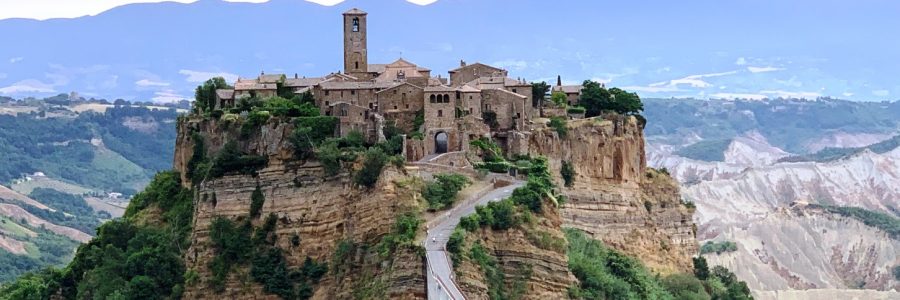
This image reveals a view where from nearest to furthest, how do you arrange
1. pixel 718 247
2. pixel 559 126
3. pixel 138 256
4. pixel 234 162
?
pixel 234 162 → pixel 138 256 → pixel 559 126 → pixel 718 247

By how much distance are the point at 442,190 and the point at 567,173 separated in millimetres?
7783

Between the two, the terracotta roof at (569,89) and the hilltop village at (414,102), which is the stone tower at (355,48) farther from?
the terracotta roof at (569,89)

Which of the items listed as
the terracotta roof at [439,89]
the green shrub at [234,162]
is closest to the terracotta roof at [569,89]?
the terracotta roof at [439,89]

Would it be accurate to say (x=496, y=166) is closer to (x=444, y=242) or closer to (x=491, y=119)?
(x=491, y=119)

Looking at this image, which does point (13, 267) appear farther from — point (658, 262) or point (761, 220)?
point (658, 262)

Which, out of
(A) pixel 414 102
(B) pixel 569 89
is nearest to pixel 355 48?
(A) pixel 414 102

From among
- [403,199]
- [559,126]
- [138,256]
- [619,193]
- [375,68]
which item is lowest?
[138,256]

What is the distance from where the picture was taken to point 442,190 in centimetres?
6153

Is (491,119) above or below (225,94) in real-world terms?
below

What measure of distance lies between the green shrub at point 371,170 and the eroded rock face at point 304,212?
0.29m

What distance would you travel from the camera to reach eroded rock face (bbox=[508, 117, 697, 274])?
67.9 meters

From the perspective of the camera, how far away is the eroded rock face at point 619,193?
223 ft

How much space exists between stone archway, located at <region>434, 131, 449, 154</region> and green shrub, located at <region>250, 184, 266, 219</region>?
5.99 metres

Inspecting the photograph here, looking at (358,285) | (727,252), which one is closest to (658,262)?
(358,285)
